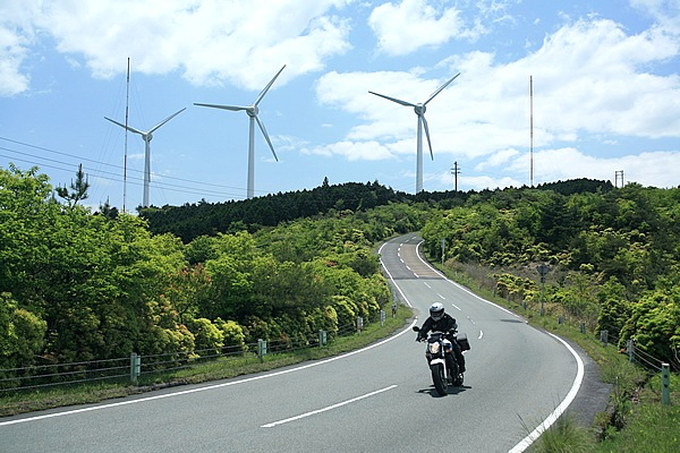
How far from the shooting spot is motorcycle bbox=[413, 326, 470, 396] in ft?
37.1

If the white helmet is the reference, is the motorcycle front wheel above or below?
below

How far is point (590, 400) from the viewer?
36.5ft

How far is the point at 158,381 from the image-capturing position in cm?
1245

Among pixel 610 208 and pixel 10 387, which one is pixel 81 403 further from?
pixel 610 208

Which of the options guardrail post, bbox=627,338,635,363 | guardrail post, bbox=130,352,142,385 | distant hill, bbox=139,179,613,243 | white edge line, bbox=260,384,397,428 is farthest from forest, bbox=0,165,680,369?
distant hill, bbox=139,179,613,243

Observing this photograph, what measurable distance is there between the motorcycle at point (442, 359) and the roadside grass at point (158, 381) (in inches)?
187

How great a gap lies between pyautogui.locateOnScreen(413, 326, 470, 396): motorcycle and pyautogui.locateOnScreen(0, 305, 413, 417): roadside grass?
4.76 meters

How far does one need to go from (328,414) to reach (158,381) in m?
4.49

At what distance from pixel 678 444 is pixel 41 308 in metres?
10.6

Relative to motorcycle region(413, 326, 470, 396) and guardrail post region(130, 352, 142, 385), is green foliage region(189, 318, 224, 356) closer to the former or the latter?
guardrail post region(130, 352, 142, 385)

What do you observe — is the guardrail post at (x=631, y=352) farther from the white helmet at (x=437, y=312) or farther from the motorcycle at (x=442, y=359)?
the white helmet at (x=437, y=312)

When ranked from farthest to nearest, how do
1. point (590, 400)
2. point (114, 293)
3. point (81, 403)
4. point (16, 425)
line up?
point (114, 293)
point (590, 400)
point (81, 403)
point (16, 425)

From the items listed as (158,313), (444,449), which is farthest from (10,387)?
(444,449)

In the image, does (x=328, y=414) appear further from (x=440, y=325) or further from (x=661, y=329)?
(x=661, y=329)
